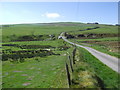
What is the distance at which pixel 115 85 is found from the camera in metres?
17.8

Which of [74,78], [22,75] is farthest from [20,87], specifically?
[74,78]

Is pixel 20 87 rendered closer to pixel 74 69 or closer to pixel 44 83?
pixel 44 83

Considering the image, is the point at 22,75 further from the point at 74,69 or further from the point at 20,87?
→ the point at 74,69

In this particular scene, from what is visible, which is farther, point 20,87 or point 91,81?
point 20,87

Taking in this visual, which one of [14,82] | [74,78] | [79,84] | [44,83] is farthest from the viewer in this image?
[14,82]

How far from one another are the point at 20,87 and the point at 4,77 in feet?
23.2

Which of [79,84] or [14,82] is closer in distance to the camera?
[79,84]

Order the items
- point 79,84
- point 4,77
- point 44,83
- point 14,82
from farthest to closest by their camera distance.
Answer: point 4,77
point 14,82
point 44,83
point 79,84

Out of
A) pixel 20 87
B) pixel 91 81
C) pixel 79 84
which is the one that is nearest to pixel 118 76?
pixel 91 81

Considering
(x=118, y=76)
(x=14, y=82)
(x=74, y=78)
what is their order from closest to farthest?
(x=74, y=78)
(x=118, y=76)
(x=14, y=82)

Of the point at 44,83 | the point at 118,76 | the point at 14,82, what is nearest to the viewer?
the point at 118,76

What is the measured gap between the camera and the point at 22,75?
91.2ft

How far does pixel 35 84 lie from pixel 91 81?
8.89 meters

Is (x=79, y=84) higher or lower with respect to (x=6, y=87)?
higher
